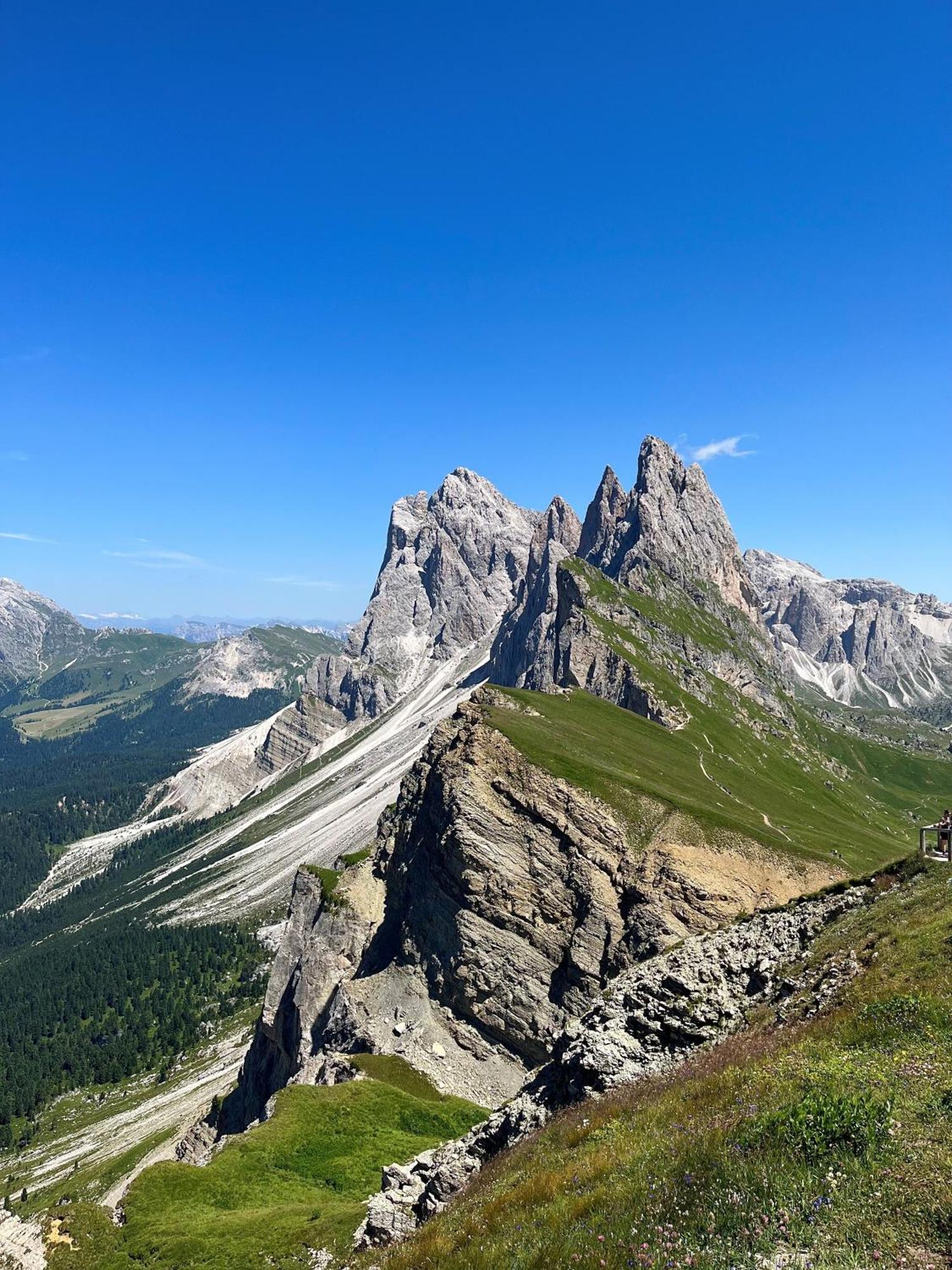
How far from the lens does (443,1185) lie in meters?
22.9

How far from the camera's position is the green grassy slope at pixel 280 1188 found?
28.5 m

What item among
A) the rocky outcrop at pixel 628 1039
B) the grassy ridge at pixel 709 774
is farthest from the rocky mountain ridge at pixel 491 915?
the rocky outcrop at pixel 628 1039

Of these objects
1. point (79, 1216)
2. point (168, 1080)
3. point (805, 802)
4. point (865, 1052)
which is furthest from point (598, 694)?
point (865, 1052)

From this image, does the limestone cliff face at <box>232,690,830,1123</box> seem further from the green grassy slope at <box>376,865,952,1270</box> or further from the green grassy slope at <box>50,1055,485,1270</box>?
the green grassy slope at <box>376,865,952,1270</box>

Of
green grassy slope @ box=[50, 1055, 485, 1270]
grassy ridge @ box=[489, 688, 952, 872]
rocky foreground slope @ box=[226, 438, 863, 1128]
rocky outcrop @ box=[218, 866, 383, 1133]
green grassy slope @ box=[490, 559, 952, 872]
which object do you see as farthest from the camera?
rocky outcrop @ box=[218, 866, 383, 1133]

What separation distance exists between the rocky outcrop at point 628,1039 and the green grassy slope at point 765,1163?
133 inches

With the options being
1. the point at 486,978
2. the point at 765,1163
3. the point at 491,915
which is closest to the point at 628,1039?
the point at 765,1163

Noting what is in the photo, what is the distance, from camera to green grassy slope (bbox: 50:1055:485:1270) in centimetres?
2847

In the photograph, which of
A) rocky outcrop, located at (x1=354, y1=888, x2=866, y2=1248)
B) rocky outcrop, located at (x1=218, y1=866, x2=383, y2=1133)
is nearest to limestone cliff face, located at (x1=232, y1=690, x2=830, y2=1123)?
rocky outcrop, located at (x1=218, y1=866, x2=383, y2=1133)

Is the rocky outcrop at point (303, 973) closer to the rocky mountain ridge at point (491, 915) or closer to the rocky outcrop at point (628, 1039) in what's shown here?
the rocky mountain ridge at point (491, 915)

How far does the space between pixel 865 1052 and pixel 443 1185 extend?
15728 mm

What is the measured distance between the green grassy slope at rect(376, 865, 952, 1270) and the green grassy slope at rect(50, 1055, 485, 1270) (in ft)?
43.4

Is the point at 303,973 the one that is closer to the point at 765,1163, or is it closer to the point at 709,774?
the point at 709,774

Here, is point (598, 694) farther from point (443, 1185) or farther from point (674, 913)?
point (443, 1185)
